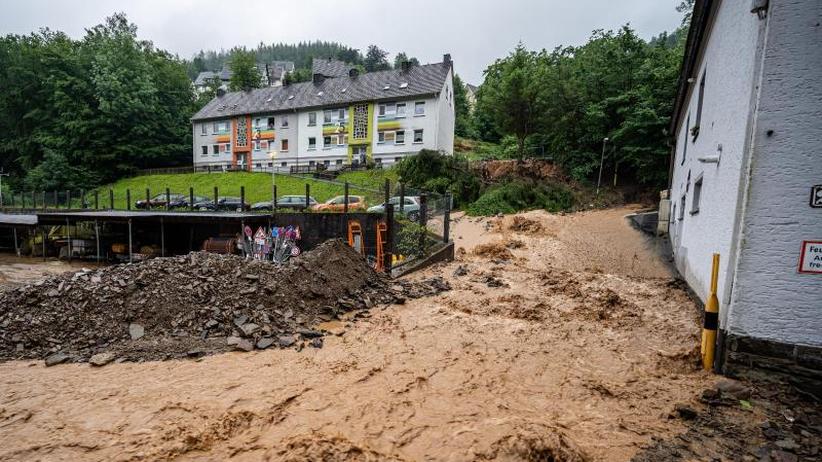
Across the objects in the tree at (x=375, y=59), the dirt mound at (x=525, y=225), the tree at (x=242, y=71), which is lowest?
the dirt mound at (x=525, y=225)

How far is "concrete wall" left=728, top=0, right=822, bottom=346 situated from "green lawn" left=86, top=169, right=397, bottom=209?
18771 mm

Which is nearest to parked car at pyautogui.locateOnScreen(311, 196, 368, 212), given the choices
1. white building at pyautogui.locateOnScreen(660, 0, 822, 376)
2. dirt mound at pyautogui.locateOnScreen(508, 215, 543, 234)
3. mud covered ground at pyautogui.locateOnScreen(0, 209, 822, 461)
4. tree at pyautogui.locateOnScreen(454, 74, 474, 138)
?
dirt mound at pyautogui.locateOnScreen(508, 215, 543, 234)

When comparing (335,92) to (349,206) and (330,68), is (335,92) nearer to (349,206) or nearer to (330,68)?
(330,68)

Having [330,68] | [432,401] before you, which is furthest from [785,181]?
[330,68]

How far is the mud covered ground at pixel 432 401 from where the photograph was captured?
3.38 metres

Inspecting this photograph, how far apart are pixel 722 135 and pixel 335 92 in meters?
37.0

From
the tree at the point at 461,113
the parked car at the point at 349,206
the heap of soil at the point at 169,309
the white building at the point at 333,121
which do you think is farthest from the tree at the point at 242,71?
the heap of soil at the point at 169,309

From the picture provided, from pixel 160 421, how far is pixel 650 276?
1289cm

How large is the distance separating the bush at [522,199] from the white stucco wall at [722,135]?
1453 cm

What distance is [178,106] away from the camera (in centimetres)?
4759

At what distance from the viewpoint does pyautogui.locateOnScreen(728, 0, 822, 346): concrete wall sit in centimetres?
379

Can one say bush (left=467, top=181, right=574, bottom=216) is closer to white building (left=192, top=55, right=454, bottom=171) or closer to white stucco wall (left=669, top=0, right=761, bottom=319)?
white building (left=192, top=55, right=454, bottom=171)

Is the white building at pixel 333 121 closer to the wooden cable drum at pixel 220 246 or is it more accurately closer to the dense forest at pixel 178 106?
the dense forest at pixel 178 106

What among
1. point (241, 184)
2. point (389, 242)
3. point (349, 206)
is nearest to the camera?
point (389, 242)
